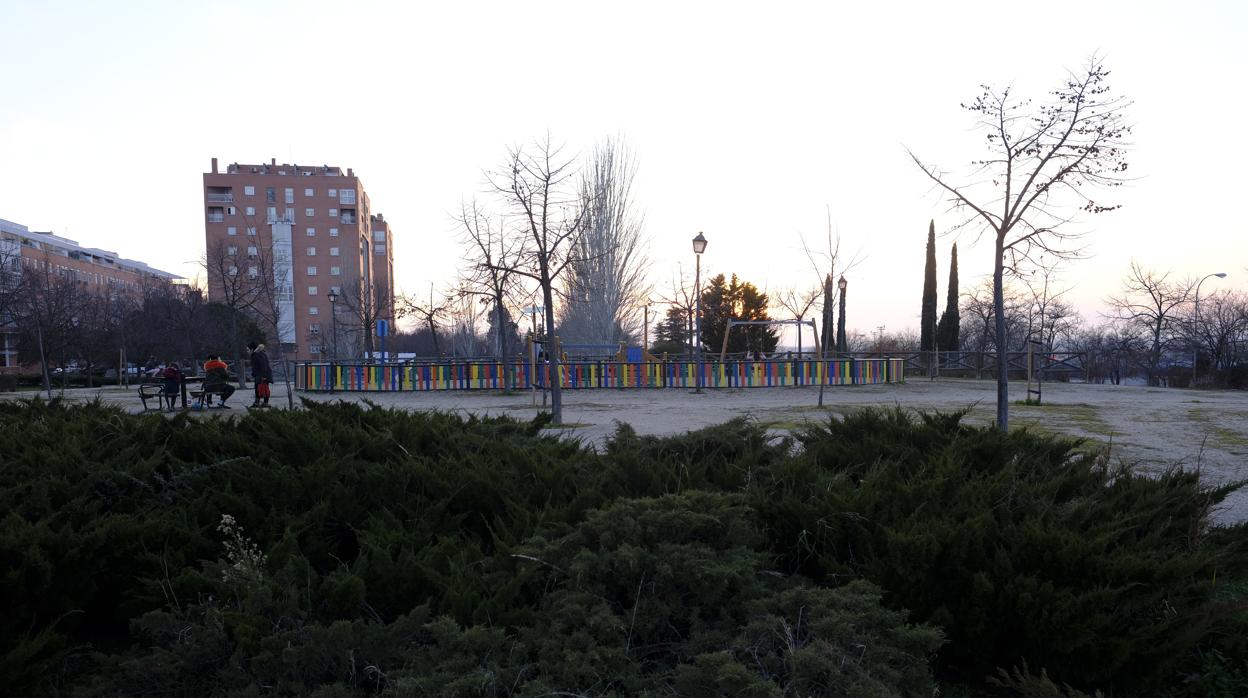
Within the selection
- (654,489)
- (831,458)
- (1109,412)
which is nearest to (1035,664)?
(654,489)

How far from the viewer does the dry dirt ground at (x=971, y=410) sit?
975 centimetres

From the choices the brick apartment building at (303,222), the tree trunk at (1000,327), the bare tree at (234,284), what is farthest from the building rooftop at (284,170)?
the tree trunk at (1000,327)

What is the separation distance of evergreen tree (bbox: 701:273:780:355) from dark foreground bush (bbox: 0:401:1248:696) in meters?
39.9

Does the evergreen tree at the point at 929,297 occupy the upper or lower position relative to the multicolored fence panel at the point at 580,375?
upper

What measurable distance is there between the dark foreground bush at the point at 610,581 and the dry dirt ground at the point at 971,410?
214 cm

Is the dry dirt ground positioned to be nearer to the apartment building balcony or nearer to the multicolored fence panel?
the multicolored fence panel

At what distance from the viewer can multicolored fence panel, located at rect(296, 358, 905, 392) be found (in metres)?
25.3

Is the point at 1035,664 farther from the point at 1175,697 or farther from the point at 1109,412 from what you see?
the point at 1109,412

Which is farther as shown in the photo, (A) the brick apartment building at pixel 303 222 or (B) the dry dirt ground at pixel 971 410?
(A) the brick apartment building at pixel 303 222

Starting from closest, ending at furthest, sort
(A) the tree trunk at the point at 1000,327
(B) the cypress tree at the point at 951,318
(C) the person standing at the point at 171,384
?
(A) the tree trunk at the point at 1000,327 < (C) the person standing at the point at 171,384 < (B) the cypress tree at the point at 951,318

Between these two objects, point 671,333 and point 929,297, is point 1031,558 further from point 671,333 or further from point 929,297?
point 671,333

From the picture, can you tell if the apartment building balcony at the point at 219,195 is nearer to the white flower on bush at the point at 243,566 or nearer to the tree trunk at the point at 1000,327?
the tree trunk at the point at 1000,327

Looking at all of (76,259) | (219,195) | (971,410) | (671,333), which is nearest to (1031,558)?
(971,410)

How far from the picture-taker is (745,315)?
5088 centimetres
